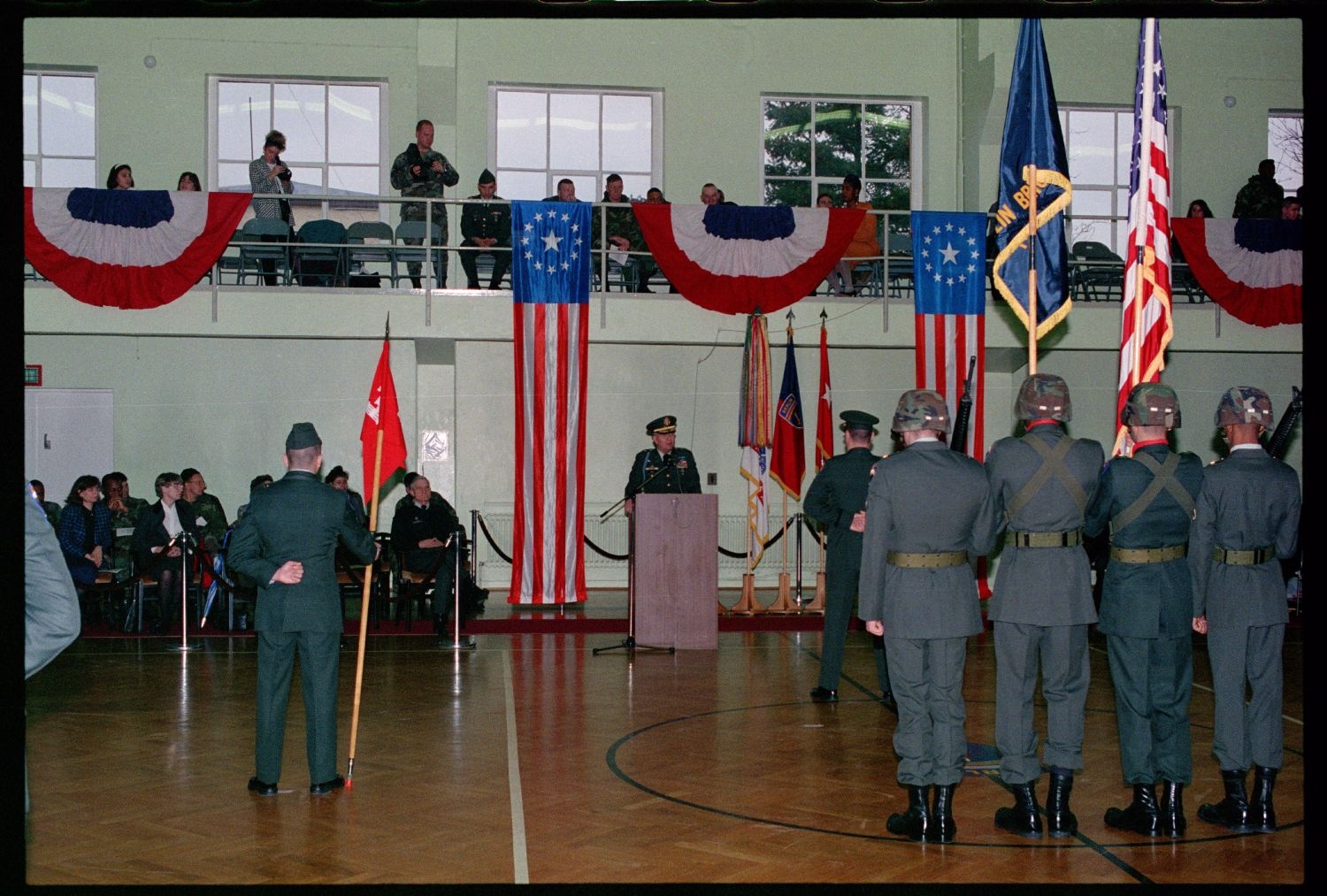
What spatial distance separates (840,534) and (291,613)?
383cm

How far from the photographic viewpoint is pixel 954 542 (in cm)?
568

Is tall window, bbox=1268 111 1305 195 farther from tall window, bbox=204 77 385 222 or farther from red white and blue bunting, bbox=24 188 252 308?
red white and blue bunting, bbox=24 188 252 308

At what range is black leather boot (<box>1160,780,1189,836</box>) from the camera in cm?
553

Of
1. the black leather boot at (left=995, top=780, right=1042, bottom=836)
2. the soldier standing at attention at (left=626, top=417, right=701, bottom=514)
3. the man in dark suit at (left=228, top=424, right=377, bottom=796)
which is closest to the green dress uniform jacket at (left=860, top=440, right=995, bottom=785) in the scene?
the black leather boot at (left=995, top=780, right=1042, bottom=836)

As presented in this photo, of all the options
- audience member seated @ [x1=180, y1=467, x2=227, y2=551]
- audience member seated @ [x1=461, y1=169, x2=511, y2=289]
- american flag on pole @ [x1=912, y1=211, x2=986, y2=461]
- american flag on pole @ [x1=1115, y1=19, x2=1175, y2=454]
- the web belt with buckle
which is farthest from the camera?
audience member seated @ [x1=461, y1=169, x2=511, y2=289]

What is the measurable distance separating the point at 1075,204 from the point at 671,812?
13.5 meters

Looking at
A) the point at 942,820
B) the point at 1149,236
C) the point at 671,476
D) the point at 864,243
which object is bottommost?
the point at 942,820

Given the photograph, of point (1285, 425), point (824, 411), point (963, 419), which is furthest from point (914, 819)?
point (824, 411)

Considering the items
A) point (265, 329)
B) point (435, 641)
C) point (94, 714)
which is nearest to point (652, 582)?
point (435, 641)

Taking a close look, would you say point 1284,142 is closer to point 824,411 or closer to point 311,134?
point 824,411

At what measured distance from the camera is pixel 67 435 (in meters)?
15.4

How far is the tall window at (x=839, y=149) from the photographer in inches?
676

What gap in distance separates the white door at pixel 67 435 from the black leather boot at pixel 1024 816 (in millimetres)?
12756

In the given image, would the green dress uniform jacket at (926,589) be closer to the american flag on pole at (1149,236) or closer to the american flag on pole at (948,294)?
the american flag on pole at (1149,236)
